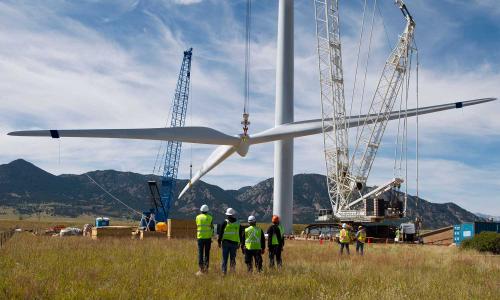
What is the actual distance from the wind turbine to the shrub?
14.3m

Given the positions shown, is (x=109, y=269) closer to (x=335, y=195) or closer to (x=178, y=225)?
(x=178, y=225)

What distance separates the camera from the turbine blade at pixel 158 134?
34.6 metres

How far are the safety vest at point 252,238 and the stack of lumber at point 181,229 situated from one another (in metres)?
25.3

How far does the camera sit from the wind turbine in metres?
41.5

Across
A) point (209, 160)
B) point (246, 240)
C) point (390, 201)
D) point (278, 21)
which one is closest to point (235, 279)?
point (246, 240)

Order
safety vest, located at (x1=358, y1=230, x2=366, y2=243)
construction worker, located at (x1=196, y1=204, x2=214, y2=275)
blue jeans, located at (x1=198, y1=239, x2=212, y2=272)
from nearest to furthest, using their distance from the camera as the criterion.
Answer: blue jeans, located at (x1=198, y1=239, x2=212, y2=272) → construction worker, located at (x1=196, y1=204, x2=214, y2=275) → safety vest, located at (x1=358, y1=230, x2=366, y2=243)

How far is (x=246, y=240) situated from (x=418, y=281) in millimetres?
5764

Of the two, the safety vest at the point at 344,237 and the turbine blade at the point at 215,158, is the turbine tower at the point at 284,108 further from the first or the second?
the safety vest at the point at 344,237

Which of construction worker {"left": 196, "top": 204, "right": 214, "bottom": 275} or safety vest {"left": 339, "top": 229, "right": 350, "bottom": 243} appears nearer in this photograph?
construction worker {"left": 196, "top": 204, "right": 214, "bottom": 275}

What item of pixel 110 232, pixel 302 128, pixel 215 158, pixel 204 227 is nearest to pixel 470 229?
pixel 302 128

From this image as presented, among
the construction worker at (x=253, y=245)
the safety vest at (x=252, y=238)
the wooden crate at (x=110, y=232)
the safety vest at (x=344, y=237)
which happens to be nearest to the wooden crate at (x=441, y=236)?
the wooden crate at (x=110, y=232)

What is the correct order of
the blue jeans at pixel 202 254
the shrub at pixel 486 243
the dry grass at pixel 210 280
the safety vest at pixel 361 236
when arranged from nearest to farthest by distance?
the dry grass at pixel 210 280
the blue jeans at pixel 202 254
the safety vest at pixel 361 236
the shrub at pixel 486 243

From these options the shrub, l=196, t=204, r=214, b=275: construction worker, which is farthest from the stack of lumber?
l=196, t=204, r=214, b=275: construction worker

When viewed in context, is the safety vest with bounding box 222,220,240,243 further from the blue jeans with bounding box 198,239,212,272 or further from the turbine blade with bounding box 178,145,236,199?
the turbine blade with bounding box 178,145,236,199
